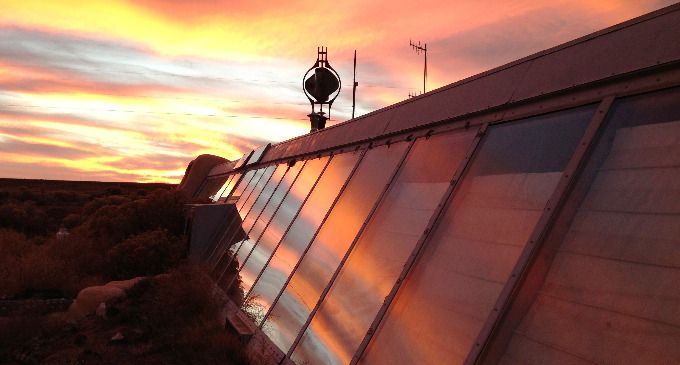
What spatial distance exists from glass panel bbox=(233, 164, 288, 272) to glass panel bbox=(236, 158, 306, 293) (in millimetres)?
48

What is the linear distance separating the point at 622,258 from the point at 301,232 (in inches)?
231

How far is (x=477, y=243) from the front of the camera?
4.23 metres

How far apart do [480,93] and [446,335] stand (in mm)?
2750

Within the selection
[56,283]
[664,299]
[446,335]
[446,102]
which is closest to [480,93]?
[446,102]

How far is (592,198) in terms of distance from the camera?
351cm

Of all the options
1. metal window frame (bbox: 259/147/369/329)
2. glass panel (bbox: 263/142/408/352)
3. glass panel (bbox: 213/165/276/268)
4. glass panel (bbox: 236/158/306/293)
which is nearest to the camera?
glass panel (bbox: 263/142/408/352)

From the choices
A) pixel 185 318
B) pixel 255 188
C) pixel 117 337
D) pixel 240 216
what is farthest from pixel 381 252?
pixel 255 188

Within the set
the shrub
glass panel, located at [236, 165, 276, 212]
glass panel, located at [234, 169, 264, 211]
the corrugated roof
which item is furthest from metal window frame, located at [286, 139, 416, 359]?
the shrub

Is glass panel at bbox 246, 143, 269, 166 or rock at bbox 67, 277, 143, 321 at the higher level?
glass panel at bbox 246, 143, 269, 166

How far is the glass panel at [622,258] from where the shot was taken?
2.81 metres

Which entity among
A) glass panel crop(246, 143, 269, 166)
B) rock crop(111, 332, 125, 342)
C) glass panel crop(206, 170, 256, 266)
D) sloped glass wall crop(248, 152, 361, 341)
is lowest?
rock crop(111, 332, 125, 342)

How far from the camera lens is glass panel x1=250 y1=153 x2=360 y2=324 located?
26.1 ft

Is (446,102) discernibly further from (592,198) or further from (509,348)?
(509,348)

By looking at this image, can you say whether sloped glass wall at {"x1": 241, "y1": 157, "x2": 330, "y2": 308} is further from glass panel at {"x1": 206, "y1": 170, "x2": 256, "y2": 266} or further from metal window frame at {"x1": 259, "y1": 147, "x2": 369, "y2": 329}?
glass panel at {"x1": 206, "y1": 170, "x2": 256, "y2": 266}
